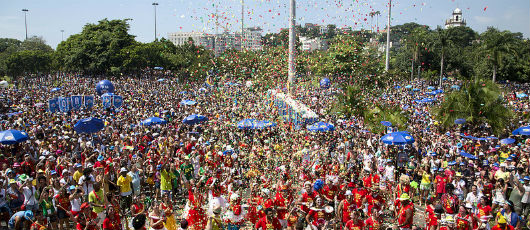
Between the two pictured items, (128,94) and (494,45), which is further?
(494,45)

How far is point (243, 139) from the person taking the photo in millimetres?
14375

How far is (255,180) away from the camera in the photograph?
410 inches

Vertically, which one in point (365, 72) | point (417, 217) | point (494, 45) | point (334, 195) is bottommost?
point (417, 217)

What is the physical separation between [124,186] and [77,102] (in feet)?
38.9

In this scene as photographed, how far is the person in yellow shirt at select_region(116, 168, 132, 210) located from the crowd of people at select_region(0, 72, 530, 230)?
0.02m

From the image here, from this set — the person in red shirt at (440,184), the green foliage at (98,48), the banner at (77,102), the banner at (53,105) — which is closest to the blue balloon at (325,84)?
the banner at (77,102)

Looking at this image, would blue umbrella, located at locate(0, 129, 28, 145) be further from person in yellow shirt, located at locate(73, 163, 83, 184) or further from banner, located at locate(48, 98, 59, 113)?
banner, located at locate(48, 98, 59, 113)

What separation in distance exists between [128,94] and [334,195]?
21.7m

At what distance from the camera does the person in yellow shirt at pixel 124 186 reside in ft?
29.1

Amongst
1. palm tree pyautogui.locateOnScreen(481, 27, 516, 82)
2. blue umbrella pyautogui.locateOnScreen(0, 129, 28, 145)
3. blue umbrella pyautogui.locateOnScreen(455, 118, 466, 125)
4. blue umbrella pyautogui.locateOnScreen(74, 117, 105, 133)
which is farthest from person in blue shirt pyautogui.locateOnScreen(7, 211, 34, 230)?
palm tree pyautogui.locateOnScreen(481, 27, 516, 82)

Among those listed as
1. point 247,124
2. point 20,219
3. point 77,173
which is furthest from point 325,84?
point 20,219

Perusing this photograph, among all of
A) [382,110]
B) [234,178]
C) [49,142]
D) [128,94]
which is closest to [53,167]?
[49,142]

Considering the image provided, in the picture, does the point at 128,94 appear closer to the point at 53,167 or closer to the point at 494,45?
the point at 53,167

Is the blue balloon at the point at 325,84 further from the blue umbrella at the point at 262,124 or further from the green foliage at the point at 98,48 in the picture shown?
the green foliage at the point at 98,48
